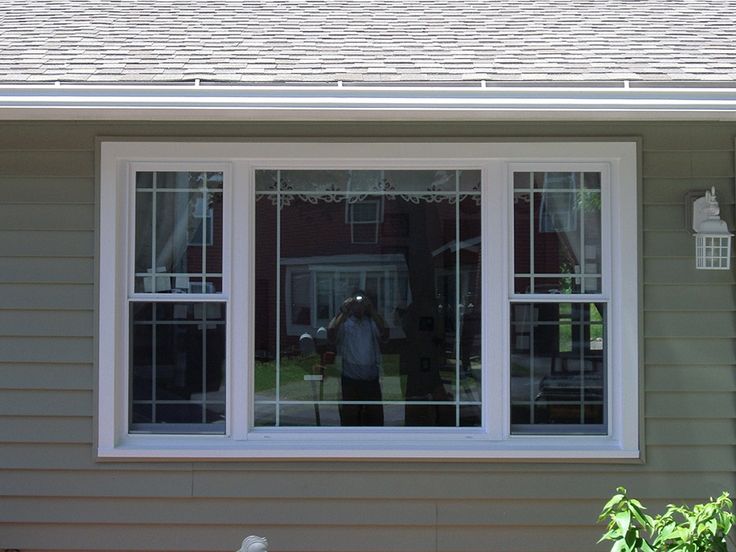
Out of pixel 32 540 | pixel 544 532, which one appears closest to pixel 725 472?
pixel 544 532

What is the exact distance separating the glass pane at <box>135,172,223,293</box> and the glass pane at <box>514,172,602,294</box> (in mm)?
1690

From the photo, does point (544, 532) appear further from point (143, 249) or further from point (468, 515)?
point (143, 249)

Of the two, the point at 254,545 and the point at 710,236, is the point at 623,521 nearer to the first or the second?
the point at 254,545

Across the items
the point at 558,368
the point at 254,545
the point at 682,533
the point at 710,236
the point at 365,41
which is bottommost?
the point at 254,545

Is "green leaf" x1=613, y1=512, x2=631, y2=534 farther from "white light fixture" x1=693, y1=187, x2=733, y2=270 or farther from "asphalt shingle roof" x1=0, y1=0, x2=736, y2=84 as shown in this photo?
"asphalt shingle roof" x1=0, y1=0, x2=736, y2=84

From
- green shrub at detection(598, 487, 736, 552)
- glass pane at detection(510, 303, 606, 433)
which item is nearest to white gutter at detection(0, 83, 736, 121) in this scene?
glass pane at detection(510, 303, 606, 433)

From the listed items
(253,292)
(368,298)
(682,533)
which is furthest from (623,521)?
(253,292)

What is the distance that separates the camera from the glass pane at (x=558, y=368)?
195 inches

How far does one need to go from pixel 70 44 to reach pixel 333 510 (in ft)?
9.85

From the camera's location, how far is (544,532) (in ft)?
16.0

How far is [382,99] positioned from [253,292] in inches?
53.5

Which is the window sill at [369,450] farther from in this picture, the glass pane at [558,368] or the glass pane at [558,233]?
the glass pane at [558,233]

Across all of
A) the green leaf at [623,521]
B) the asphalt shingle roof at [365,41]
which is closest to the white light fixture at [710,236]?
the asphalt shingle roof at [365,41]

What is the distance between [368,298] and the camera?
16.7ft
